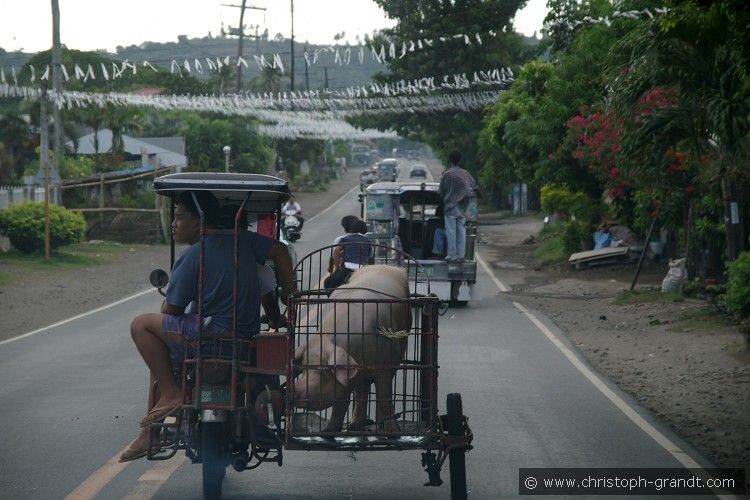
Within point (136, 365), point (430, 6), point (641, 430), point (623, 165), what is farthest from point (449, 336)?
point (430, 6)

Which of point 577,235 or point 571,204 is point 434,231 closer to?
point 577,235

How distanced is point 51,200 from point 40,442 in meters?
32.4

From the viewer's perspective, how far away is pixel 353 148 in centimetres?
17225

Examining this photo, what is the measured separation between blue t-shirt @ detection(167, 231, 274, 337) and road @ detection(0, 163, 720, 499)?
135 cm

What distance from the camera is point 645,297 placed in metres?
21.7

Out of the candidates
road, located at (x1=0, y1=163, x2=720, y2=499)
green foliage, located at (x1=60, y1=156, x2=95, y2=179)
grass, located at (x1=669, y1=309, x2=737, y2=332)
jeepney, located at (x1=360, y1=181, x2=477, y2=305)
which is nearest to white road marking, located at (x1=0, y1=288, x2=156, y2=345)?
road, located at (x1=0, y1=163, x2=720, y2=499)

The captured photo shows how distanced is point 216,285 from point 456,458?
72.5 inches

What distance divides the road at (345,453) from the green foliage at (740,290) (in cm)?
219

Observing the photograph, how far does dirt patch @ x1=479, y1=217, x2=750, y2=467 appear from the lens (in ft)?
35.1

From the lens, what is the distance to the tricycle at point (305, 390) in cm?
688

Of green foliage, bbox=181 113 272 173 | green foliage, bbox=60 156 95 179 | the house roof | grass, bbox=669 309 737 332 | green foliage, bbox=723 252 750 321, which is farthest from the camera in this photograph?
green foliage, bbox=181 113 272 173

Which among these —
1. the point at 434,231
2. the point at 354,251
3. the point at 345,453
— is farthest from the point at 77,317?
the point at 345,453

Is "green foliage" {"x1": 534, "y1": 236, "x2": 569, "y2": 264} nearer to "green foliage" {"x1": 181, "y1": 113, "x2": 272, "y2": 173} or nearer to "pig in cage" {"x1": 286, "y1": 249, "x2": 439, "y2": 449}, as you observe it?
"pig in cage" {"x1": 286, "y1": 249, "x2": 439, "y2": 449}

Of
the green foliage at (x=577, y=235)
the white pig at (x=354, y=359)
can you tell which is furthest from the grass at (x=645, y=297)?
the white pig at (x=354, y=359)
